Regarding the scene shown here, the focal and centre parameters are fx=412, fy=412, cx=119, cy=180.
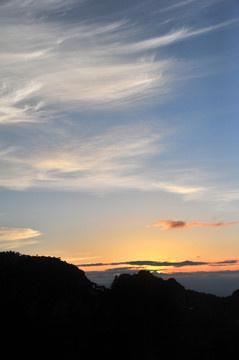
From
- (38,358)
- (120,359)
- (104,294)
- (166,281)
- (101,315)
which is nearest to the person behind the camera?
(38,358)

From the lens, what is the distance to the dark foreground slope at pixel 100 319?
49.2 m

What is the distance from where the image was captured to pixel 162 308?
57.7m

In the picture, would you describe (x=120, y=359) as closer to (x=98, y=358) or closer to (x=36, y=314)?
(x=98, y=358)

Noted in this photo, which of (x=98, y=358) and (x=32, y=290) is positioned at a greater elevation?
(x=32, y=290)

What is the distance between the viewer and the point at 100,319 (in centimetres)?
5462

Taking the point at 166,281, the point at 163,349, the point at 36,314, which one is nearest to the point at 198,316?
the point at 166,281

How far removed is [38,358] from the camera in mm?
46312

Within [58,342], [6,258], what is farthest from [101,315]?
[6,258]

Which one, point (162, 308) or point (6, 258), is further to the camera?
point (6, 258)

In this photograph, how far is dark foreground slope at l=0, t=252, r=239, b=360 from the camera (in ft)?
161

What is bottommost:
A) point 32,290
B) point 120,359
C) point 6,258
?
point 120,359

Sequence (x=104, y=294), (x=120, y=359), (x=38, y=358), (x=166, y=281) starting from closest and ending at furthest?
(x=38, y=358) < (x=120, y=359) < (x=104, y=294) < (x=166, y=281)

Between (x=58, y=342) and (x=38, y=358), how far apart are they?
10.4 feet

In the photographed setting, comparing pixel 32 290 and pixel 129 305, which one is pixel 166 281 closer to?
pixel 129 305
